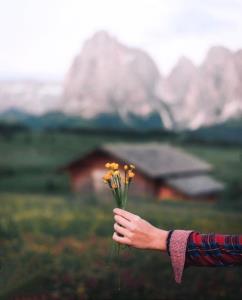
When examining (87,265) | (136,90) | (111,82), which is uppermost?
(111,82)

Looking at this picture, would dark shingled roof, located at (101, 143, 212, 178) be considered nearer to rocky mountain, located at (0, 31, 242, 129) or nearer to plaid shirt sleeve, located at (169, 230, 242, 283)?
rocky mountain, located at (0, 31, 242, 129)

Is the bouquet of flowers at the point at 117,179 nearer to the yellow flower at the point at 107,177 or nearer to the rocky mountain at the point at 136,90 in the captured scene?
the yellow flower at the point at 107,177

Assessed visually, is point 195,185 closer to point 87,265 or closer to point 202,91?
point 202,91

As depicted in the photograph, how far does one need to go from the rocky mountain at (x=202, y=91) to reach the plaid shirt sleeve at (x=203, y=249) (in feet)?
88.1

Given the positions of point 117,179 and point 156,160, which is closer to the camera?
point 117,179

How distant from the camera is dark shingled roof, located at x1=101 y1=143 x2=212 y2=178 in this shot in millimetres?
26797

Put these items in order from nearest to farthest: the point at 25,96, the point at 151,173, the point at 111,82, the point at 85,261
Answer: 1. the point at 85,261
2. the point at 151,173
3. the point at 25,96
4. the point at 111,82

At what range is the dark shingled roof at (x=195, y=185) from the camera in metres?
27.6

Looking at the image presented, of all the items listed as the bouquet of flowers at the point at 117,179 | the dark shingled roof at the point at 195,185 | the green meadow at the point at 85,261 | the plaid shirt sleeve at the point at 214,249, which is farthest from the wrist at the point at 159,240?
the dark shingled roof at the point at 195,185

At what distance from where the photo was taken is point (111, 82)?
57.8 m

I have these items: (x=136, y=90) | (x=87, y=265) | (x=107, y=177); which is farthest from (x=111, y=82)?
(x=107, y=177)

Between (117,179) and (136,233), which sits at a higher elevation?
(117,179)

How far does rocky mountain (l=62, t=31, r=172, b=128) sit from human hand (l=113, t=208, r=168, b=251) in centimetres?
3185

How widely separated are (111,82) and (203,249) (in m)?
55.9
